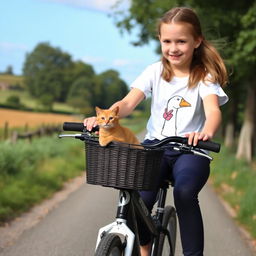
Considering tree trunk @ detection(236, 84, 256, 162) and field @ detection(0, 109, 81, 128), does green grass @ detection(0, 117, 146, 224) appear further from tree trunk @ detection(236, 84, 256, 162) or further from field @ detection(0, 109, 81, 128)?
field @ detection(0, 109, 81, 128)

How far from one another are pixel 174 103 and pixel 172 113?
0.08 metres

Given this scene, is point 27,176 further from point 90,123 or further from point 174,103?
point 90,123

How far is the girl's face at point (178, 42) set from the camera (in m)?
4.06

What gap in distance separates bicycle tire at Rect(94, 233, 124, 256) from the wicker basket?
319mm

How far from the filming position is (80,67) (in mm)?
106750

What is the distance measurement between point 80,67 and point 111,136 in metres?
104

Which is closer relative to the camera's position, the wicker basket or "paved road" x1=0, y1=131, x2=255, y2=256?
the wicker basket

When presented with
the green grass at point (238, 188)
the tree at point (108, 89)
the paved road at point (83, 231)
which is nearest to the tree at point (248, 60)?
the green grass at point (238, 188)

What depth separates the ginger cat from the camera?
10.9ft

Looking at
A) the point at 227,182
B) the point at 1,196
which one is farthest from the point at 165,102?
the point at 227,182

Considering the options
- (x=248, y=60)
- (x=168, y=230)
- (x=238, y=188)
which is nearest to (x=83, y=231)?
(x=168, y=230)

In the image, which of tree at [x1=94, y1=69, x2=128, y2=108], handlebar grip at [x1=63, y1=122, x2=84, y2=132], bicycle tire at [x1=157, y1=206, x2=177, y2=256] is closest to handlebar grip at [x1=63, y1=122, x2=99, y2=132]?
handlebar grip at [x1=63, y1=122, x2=84, y2=132]

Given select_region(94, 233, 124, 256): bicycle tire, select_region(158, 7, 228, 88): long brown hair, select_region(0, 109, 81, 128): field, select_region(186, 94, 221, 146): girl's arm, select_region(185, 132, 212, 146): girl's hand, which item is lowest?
select_region(0, 109, 81, 128): field

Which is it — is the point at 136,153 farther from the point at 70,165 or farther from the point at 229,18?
the point at 229,18
